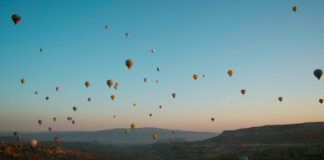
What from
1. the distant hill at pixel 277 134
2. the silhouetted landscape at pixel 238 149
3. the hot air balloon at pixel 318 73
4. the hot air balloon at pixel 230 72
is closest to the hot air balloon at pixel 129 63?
the silhouetted landscape at pixel 238 149

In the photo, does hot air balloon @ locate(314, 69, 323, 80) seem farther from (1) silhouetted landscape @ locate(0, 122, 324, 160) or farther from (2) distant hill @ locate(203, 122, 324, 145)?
(2) distant hill @ locate(203, 122, 324, 145)

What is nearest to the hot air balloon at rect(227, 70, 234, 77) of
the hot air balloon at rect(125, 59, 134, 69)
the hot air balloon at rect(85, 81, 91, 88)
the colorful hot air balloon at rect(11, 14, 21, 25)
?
the hot air balloon at rect(125, 59, 134, 69)

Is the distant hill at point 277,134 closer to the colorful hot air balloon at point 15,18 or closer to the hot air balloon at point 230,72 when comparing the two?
the hot air balloon at point 230,72

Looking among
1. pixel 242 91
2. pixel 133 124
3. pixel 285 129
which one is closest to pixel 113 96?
pixel 133 124

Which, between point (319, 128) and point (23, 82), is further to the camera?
point (319, 128)

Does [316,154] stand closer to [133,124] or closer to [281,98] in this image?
[281,98]

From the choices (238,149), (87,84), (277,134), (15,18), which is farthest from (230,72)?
(15,18)

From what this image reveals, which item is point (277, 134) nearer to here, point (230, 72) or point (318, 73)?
point (230, 72)

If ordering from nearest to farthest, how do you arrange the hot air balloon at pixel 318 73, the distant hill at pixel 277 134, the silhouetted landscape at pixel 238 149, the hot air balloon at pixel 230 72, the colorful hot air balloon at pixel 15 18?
the silhouetted landscape at pixel 238 149 < the hot air balloon at pixel 318 73 < the colorful hot air balloon at pixel 15 18 < the hot air balloon at pixel 230 72 < the distant hill at pixel 277 134
